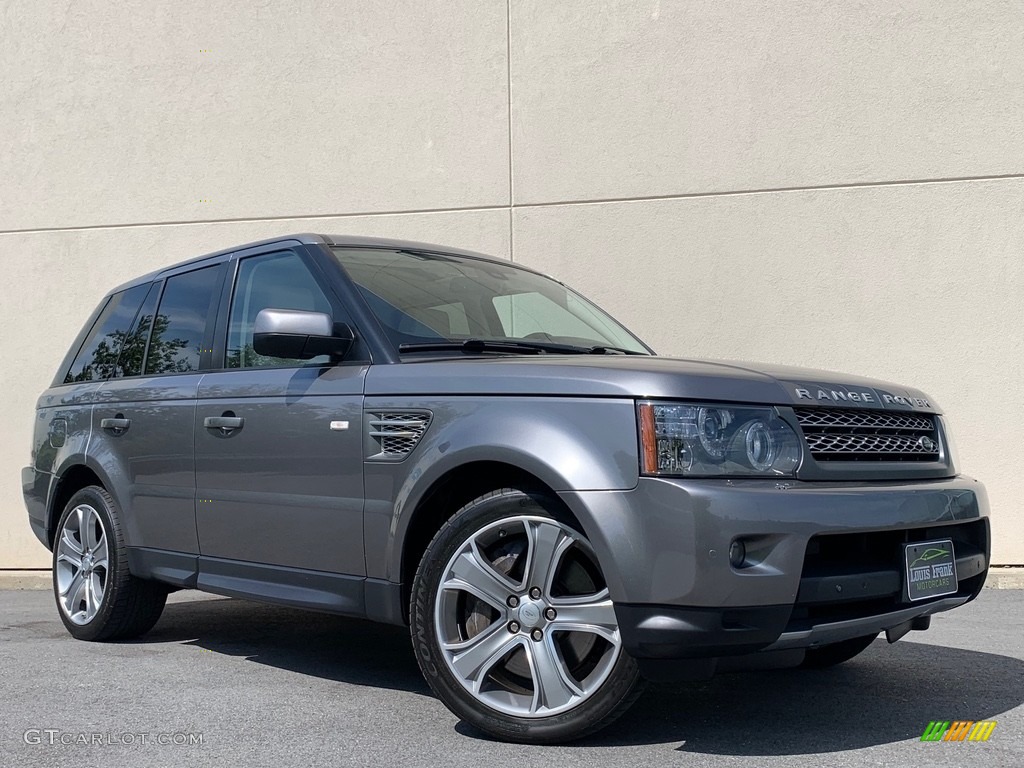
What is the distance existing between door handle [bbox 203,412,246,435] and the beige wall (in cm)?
445

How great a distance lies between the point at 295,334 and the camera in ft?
13.2

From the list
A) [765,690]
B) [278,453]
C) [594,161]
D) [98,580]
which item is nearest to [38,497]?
[98,580]

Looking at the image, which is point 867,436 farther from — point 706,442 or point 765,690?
point 765,690

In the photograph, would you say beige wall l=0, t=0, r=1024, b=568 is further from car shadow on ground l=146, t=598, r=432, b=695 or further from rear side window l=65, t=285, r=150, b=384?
car shadow on ground l=146, t=598, r=432, b=695

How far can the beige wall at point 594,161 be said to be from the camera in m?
8.08

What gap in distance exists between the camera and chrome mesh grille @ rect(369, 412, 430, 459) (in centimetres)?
384

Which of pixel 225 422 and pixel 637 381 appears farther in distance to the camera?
pixel 225 422

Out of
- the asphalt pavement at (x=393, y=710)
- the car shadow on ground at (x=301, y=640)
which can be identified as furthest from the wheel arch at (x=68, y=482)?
the car shadow on ground at (x=301, y=640)

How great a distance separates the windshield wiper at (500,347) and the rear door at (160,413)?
1304 millimetres

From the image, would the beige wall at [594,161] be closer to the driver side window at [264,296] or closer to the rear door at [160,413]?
the rear door at [160,413]

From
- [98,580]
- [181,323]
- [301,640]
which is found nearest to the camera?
[181,323]

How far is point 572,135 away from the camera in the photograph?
8758mm

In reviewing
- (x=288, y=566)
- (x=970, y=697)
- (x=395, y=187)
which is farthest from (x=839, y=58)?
(x=288, y=566)

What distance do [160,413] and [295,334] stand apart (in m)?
1.40
